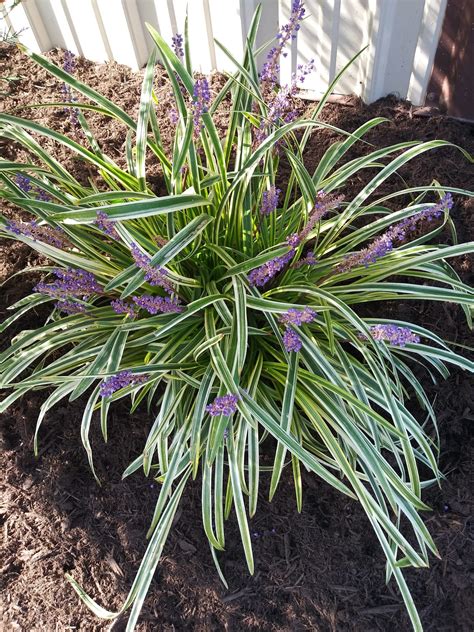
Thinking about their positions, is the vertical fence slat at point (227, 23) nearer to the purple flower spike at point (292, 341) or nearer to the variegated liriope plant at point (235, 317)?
the variegated liriope plant at point (235, 317)

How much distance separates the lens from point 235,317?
135cm

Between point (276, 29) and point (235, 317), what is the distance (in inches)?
60.8

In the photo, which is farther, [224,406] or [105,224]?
[105,224]

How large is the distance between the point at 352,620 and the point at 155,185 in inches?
63.2

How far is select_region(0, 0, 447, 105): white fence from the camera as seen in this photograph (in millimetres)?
2037

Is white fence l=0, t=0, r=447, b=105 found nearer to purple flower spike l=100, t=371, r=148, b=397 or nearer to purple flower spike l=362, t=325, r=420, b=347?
purple flower spike l=362, t=325, r=420, b=347

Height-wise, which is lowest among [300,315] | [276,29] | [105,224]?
[300,315]

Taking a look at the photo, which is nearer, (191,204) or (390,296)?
(191,204)

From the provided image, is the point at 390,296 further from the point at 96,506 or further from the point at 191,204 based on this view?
the point at 96,506

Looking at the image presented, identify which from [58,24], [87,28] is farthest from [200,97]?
[58,24]

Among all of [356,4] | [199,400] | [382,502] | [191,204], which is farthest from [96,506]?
[356,4]

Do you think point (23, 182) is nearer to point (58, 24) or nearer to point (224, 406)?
point (224, 406)

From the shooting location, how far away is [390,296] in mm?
1545

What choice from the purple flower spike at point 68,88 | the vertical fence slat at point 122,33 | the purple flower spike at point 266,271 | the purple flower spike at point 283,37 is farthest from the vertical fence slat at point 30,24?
the purple flower spike at point 266,271
